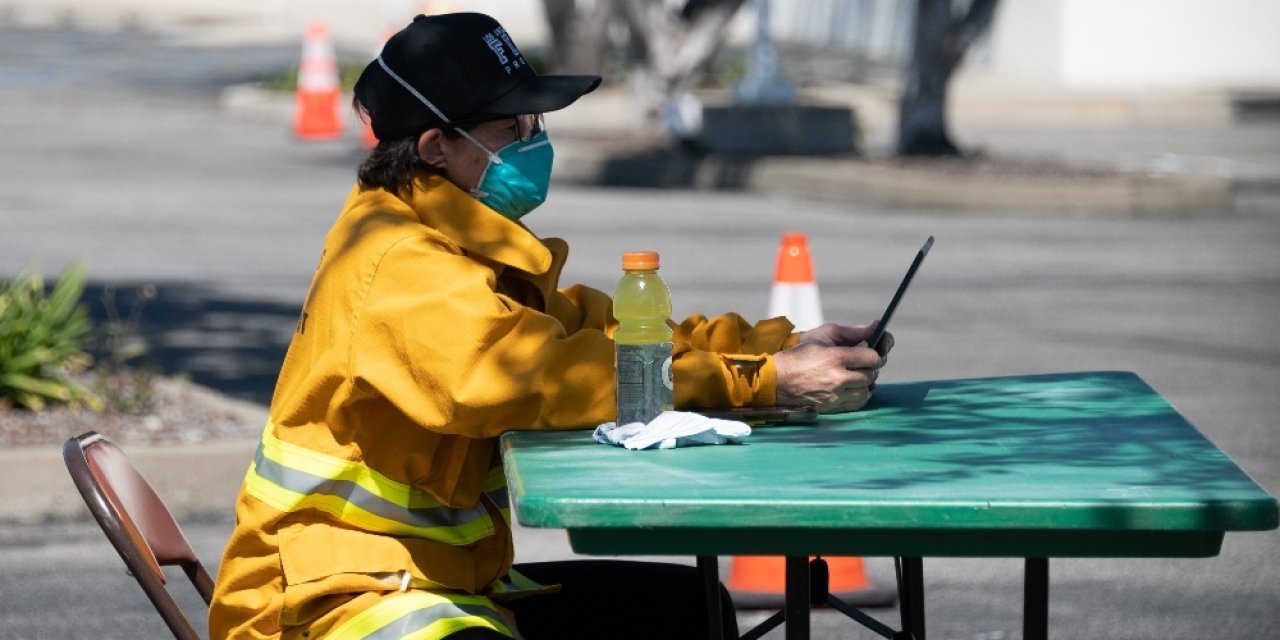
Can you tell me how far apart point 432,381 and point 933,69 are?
49.8ft

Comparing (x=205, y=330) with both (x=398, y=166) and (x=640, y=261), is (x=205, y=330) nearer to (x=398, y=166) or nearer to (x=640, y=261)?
(x=398, y=166)

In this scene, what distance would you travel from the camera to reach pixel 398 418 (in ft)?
11.0

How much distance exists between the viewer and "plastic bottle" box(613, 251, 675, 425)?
347cm

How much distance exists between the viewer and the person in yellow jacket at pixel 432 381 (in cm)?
324

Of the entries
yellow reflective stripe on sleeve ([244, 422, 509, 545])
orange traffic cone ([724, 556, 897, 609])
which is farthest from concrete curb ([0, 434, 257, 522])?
yellow reflective stripe on sleeve ([244, 422, 509, 545])

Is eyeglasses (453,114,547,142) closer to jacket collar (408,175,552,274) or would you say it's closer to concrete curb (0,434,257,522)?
jacket collar (408,175,552,274)

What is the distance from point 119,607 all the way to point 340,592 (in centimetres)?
298

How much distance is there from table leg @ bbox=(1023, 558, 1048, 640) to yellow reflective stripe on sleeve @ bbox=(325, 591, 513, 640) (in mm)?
1018

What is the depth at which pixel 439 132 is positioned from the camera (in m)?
3.54

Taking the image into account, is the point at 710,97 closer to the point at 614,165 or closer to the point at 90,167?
the point at 614,165

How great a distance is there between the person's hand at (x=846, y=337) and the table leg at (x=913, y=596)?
420 millimetres

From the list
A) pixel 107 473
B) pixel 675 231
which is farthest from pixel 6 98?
pixel 107 473

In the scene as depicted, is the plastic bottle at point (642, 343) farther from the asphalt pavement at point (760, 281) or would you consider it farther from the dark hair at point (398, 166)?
the asphalt pavement at point (760, 281)

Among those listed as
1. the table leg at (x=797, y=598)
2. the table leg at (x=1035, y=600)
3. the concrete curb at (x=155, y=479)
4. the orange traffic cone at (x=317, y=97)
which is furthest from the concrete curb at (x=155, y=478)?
the orange traffic cone at (x=317, y=97)
